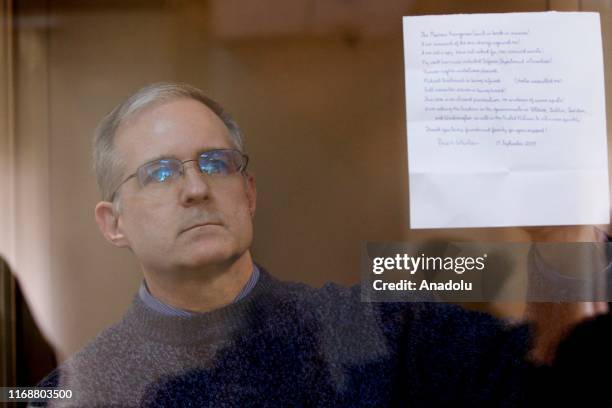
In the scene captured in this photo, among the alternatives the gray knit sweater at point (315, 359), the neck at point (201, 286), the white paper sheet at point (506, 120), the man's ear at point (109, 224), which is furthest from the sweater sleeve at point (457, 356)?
the man's ear at point (109, 224)

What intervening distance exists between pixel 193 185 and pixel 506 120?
69 centimetres

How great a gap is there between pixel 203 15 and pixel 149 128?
0.28 metres

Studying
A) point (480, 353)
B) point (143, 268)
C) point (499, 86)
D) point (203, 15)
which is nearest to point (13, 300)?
point (143, 268)

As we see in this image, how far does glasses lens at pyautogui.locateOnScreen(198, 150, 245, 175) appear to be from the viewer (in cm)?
139

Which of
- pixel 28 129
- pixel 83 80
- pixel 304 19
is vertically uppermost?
pixel 304 19

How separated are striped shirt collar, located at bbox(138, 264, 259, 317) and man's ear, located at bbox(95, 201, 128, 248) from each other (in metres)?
0.10

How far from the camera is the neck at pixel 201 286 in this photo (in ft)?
4.58

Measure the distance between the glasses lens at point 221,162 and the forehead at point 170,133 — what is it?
16 millimetres

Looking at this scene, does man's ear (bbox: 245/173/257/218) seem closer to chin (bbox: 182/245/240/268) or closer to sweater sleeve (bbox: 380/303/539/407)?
chin (bbox: 182/245/240/268)

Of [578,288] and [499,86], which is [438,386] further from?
[499,86]

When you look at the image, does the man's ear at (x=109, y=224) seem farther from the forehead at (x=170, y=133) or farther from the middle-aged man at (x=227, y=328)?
the forehead at (x=170, y=133)

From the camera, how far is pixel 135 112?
56.5 inches

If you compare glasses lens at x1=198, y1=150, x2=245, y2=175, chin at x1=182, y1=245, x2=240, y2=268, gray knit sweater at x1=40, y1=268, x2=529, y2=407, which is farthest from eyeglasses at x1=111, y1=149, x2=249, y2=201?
gray knit sweater at x1=40, y1=268, x2=529, y2=407

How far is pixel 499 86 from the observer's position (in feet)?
4.68
